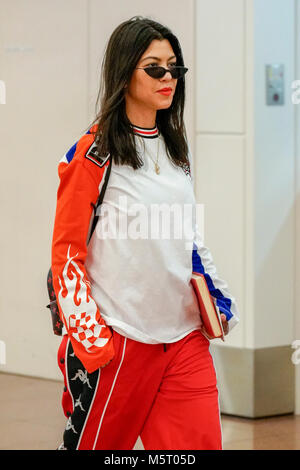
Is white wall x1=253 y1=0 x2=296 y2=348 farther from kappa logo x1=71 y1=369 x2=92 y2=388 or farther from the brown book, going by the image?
kappa logo x1=71 y1=369 x2=92 y2=388

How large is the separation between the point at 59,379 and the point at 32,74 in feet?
6.19

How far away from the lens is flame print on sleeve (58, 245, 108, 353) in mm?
2910

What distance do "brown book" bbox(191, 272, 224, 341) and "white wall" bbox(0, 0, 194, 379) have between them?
3045 millimetres

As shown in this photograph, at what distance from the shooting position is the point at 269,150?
5.24 m

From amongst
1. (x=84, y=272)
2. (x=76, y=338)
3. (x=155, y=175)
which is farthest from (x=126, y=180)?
(x=76, y=338)

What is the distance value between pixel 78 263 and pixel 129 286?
7.0 inches

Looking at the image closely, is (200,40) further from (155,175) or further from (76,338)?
(76,338)

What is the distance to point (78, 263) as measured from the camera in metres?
2.91

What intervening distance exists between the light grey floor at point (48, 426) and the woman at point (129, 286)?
6.13ft

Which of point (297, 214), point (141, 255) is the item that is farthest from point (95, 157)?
point (297, 214)

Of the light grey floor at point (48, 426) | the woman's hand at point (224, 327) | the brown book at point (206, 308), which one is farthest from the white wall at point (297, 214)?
the brown book at point (206, 308)

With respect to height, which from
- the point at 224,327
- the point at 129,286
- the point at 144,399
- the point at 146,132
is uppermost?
the point at 146,132
